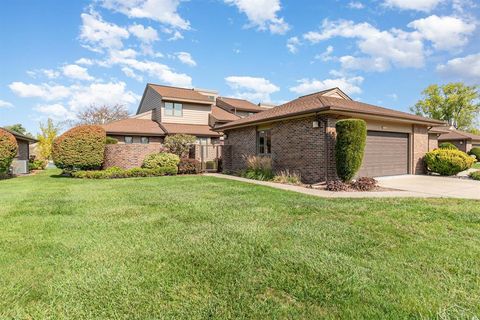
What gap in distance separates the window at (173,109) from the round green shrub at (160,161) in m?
8.81

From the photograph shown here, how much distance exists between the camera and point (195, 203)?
7184mm

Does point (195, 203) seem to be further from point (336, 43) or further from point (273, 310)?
point (336, 43)

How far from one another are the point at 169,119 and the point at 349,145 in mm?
18294

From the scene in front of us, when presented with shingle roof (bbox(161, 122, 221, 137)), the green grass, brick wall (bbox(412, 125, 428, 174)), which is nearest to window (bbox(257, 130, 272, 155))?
brick wall (bbox(412, 125, 428, 174))

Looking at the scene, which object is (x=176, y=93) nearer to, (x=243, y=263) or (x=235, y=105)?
(x=235, y=105)

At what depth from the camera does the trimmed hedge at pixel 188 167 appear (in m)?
16.8

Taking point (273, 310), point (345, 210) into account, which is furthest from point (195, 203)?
point (273, 310)

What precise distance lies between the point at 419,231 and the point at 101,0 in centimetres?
1394

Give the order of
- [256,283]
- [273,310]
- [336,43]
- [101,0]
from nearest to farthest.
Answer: [273,310]
[256,283]
[101,0]
[336,43]

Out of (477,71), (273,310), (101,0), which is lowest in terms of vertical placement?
(273,310)

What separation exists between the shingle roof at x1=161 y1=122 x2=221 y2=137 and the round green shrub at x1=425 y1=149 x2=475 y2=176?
1579 cm

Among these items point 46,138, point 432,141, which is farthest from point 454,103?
point 46,138

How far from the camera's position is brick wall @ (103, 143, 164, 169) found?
16.8 m

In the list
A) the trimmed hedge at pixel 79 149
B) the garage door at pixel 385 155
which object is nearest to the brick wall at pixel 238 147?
the garage door at pixel 385 155
